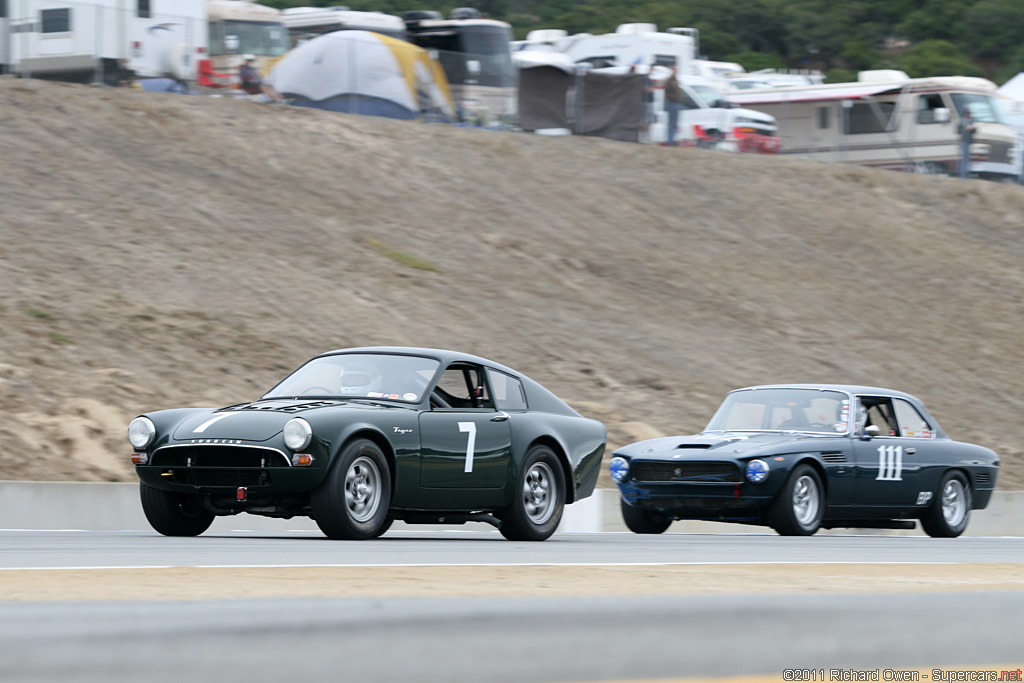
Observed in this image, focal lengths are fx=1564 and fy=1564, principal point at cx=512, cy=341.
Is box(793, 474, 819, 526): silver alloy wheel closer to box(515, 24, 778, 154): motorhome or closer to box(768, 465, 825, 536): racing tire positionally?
box(768, 465, 825, 536): racing tire

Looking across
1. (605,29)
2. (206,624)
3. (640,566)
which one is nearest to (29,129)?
(640,566)

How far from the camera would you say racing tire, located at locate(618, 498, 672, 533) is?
47.5ft

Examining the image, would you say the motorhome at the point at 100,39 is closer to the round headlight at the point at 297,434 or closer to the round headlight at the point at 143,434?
the round headlight at the point at 143,434

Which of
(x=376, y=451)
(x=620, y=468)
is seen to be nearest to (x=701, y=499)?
(x=620, y=468)

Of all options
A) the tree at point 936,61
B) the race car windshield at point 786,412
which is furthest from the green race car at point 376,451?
the tree at point 936,61

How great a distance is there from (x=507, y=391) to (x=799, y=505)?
3.30 m

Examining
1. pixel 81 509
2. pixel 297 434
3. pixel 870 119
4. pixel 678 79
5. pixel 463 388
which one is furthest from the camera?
pixel 870 119

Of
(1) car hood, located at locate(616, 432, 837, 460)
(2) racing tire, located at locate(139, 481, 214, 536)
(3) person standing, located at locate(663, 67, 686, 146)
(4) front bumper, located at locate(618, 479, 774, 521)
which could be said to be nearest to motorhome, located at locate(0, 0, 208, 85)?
(3) person standing, located at locate(663, 67, 686, 146)

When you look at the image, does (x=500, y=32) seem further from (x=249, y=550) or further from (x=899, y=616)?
(x=899, y=616)

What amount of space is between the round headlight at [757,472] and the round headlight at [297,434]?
4.80m

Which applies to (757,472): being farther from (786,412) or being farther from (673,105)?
(673,105)

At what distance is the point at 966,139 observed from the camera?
4188cm

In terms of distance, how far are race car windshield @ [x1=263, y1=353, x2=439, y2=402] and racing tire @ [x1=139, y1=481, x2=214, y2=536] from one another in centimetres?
101

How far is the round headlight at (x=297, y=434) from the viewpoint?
32.7 ft
